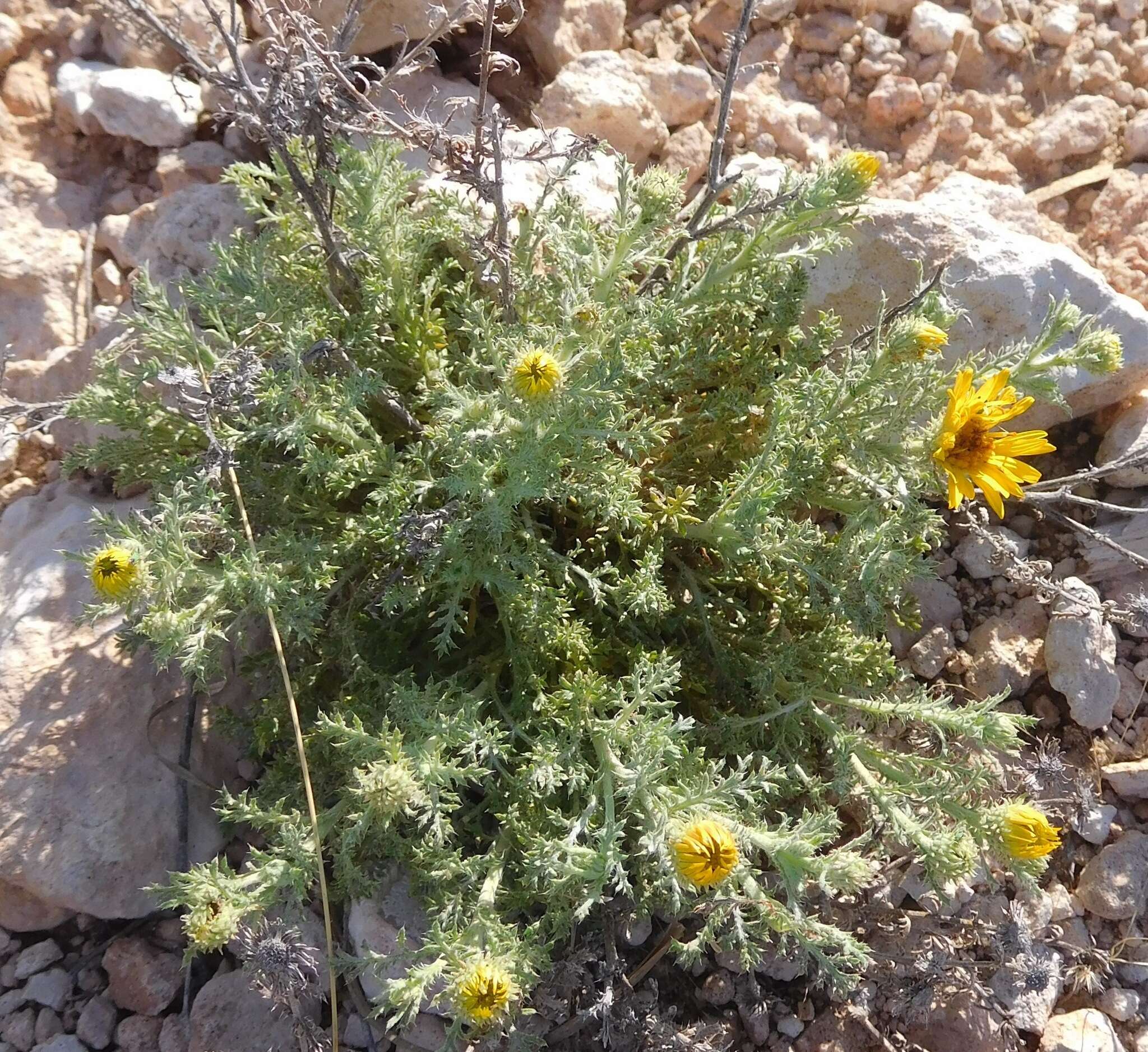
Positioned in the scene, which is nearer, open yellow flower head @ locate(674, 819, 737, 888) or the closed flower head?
open yellow flower head @ locate(674, 819, 737, 888)

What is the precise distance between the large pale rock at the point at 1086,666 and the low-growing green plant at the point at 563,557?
0.42 m

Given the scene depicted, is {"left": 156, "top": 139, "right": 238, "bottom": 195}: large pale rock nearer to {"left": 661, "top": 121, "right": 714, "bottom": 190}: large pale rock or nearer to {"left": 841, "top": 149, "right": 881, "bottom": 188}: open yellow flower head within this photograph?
→ {"left": 661, "top": 121, "right": 714, "bottom": 190}: large pale rock

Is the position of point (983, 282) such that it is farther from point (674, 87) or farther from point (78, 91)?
point (78, 91)

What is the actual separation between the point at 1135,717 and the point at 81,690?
392 centimetres

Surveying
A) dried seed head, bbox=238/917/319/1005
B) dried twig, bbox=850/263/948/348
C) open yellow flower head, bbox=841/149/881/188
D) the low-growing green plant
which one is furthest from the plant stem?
open yellow flower head, bbox=841/149/881/188

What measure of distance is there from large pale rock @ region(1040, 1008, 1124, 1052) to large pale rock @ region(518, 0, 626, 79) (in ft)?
14.3

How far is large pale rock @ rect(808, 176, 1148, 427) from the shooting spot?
3705mm

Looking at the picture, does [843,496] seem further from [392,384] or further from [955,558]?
[392,384]

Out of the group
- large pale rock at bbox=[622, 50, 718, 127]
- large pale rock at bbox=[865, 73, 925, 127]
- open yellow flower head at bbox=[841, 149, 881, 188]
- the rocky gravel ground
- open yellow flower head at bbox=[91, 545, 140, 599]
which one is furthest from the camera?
large pale rock at bbox=[865, 73, 925, 127]

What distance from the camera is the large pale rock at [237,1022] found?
3.03m

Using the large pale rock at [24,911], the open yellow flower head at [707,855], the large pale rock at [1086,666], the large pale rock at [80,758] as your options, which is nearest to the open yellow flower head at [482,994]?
the open yellow flower head at [707,855]

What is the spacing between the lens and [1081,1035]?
3104 millimetres

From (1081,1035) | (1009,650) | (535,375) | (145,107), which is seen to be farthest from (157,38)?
(1081,1035)

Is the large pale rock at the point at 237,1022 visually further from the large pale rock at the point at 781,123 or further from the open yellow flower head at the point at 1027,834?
the large pale rock at the point at 781,123
